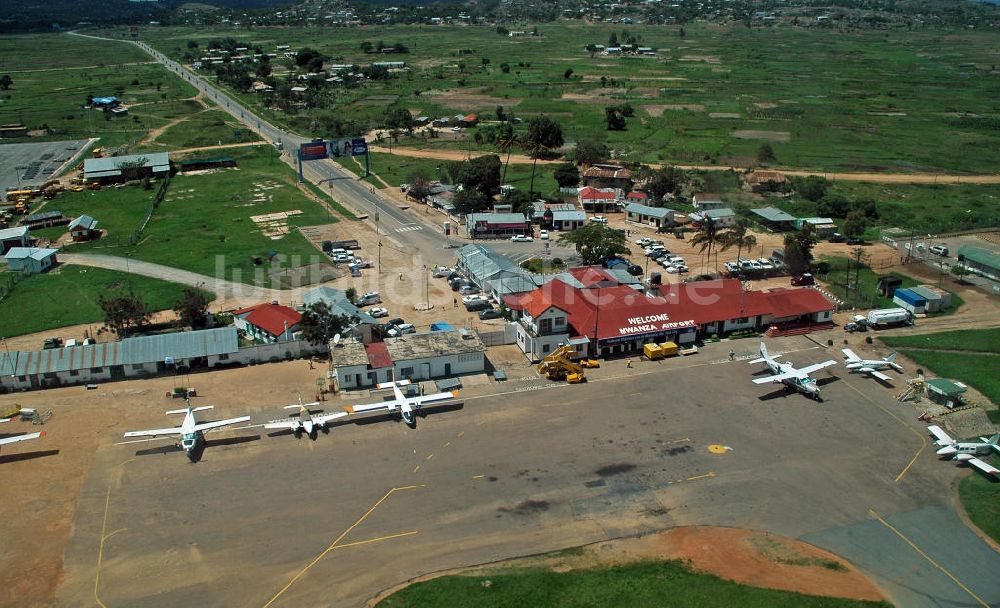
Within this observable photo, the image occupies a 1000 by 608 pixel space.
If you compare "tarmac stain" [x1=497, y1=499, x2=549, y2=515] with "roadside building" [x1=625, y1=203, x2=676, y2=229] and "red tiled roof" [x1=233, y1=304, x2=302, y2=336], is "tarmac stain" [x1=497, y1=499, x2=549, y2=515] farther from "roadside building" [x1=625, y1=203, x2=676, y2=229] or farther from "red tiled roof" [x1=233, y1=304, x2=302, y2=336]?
"roadside building" [x1=625, y1=203, x2=676, y2=229]

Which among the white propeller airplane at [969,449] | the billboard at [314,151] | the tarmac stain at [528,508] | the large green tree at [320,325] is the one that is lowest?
the tarmac stain at [528,508]

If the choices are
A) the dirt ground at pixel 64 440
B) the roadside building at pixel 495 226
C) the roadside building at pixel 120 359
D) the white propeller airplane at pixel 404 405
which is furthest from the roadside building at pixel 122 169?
the white propeller airplane at pixel 404 405

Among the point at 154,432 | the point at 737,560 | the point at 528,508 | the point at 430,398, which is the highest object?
the point at 430,398

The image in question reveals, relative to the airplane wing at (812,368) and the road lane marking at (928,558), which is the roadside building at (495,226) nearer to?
the airplane wing at (812,368)

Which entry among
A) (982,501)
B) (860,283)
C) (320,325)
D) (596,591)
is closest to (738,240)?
(860,283)

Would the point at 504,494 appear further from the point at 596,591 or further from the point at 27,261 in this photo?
the point at 27,261
